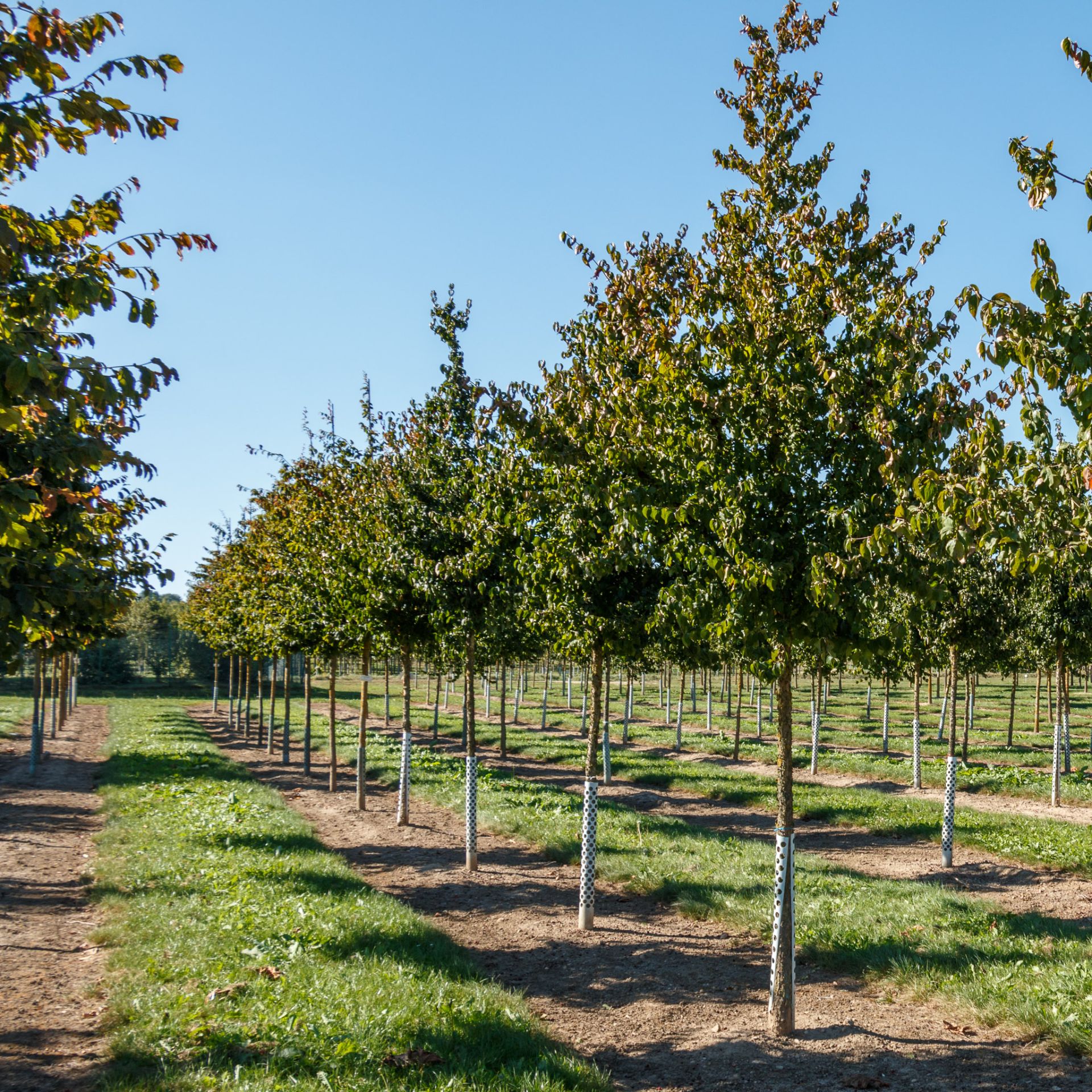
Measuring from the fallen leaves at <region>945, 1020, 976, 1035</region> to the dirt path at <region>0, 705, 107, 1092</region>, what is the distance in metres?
6.56

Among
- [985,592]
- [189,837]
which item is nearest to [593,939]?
[189,837]

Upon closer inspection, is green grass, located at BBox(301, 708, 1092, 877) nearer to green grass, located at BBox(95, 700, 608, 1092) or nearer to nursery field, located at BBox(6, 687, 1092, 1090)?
nursery field, located at BBox(6, 687, 1092, 1090)

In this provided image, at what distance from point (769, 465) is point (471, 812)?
7.90 meters

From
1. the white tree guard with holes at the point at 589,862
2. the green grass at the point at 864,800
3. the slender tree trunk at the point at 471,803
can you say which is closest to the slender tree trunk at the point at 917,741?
the green grass at the point at 864,800

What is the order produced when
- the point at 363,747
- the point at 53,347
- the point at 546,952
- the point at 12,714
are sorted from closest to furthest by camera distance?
the point at 53,347, the point at 546,952, the point at 363,747, the point at 12,714

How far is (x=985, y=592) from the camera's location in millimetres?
21078

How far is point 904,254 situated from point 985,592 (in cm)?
1588

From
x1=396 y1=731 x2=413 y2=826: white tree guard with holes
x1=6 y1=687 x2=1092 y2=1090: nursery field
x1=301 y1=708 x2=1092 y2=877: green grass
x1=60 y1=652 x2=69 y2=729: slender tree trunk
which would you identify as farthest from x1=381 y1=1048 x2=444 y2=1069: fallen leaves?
x1=60 y1=652 x2=69 y2=729: slender tree trunk

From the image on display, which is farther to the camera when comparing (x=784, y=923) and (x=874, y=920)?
(x=874, y=920)

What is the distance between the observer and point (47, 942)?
8953 millimetres

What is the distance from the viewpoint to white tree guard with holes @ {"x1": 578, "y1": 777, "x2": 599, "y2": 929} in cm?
1042

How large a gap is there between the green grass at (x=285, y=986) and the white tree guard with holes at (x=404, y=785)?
2.88 metres

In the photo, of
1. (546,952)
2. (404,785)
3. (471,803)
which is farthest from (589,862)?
(404,785)

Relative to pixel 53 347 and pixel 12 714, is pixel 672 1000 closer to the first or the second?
pixel 53 347
